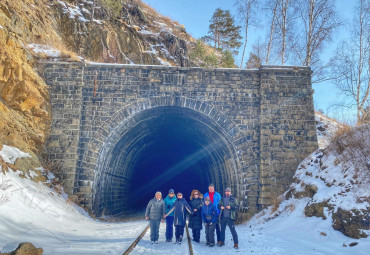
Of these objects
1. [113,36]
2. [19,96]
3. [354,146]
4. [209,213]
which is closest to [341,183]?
[354,146]

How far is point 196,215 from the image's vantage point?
830 cm

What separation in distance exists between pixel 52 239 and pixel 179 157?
1730cm

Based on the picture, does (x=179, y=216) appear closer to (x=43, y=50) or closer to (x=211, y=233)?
(x=211, y=233)

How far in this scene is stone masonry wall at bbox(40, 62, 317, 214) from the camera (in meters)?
12.2

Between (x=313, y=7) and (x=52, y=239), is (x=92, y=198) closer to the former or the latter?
(x=52, y=239)

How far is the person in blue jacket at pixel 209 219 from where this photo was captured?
25.8 ft

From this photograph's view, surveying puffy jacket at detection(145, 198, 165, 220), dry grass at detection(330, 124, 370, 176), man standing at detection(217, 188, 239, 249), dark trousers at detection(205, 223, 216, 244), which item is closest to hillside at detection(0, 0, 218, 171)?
puffy jacket at detection(145, 198, 165, 220)

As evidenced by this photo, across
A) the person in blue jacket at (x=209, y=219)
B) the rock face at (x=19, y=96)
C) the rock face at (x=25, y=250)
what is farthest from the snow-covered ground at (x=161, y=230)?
the rock face at (x=19, y=96)

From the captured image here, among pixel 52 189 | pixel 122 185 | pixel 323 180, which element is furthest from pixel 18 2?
pixel 323 180

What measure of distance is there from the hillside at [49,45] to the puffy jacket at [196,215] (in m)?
6.91

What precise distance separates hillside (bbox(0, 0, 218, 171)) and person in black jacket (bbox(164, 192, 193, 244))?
6.44 meters

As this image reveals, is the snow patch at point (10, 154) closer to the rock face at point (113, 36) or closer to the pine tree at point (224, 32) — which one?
the rock face at point (113, 36)

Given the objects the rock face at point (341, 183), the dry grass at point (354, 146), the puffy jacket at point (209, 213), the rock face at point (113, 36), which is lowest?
the puffy jacket at point (209, 213)

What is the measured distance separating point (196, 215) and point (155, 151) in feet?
45.4
